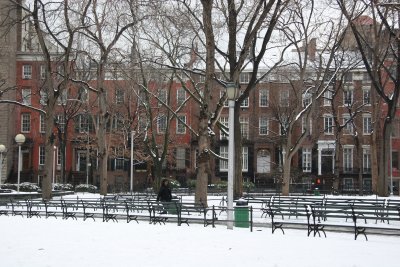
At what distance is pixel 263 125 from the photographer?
59.9 meters

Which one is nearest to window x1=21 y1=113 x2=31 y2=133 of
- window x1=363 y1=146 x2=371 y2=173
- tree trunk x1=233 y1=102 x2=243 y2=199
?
window x1=363 y1=146 x2=371 y2=173

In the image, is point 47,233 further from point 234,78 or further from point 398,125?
point 398,125

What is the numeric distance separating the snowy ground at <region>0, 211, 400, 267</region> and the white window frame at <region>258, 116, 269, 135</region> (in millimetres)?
43147

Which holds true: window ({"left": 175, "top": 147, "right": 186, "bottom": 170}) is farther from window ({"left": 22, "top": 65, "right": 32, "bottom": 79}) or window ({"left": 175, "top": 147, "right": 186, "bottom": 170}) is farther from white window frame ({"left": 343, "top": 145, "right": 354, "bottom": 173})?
window ({"left": 22, "top": 65, "right": 32, "bottom": 79})

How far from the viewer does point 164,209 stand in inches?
742

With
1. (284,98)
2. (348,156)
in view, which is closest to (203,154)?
(284,98)

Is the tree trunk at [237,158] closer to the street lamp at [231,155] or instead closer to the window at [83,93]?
the street lamp at [231,155]

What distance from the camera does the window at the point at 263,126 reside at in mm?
59562

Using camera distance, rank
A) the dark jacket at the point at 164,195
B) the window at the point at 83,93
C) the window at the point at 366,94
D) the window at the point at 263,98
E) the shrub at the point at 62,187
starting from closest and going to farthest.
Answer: the dark jacket at the point at 164,195 → the window at the point at 83,93 → the shrub at the point at 62,187 → the window at the point at 366,94 → the window at the point at 263,98

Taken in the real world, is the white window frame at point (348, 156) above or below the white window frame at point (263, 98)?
below

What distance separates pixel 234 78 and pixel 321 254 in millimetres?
13395

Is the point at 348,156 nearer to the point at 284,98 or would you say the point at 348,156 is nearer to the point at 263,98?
the point at 284,98

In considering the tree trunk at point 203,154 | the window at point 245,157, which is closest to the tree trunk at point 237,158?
the tree trunk at point 203,154

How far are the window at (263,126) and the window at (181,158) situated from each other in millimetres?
8782
